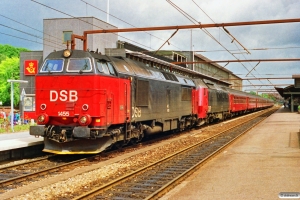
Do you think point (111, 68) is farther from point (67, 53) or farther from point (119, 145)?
point (119, 145)

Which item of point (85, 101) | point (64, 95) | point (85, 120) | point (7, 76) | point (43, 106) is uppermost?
point (7, 76)

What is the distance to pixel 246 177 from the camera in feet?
35.5

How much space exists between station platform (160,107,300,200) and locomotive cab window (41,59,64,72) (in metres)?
6.41

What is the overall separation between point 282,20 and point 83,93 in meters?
8.92

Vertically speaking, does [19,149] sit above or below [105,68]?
below

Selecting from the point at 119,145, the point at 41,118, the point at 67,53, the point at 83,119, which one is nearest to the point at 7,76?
the point at 119,145

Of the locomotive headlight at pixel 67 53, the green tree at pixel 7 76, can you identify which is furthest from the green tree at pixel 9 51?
the locomotive headlight at pixel 67 53

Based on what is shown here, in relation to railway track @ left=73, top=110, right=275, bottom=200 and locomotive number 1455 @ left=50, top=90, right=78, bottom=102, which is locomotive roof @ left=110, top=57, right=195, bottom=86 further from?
railway track @ left=73, top=110, right=275, bottom=200

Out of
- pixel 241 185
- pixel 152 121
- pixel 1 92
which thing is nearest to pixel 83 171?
pixel 241 185

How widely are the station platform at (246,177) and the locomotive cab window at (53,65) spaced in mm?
6414

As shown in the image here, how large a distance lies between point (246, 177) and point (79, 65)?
23.6 feet

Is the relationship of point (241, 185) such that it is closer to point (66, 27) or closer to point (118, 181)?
point (118, 181)

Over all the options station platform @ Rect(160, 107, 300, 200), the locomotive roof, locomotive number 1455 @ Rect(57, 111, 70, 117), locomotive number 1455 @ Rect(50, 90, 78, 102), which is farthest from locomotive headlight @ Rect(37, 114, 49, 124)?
station platform @ Rect(160, 107, 300, 200)

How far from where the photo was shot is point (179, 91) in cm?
2352
